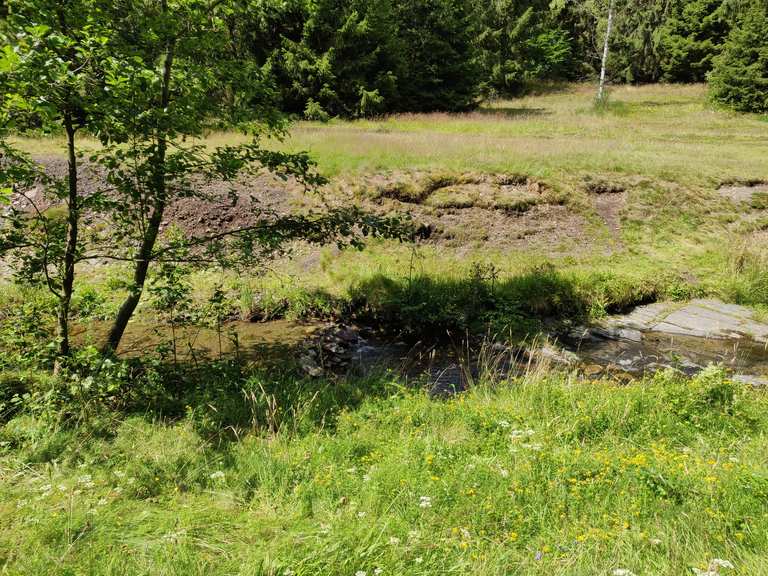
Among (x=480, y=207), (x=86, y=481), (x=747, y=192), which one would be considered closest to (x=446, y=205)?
(x=480, y=207)

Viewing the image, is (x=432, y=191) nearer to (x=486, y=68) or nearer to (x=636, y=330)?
(x=636, y=330)

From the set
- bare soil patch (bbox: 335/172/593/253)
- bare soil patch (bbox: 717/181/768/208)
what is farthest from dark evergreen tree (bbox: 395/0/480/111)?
bare soil patch (bbox: 717/181/768/208)

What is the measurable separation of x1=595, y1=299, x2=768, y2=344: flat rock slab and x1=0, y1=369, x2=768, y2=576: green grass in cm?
426

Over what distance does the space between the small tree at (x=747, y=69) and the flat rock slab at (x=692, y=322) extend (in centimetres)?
2928

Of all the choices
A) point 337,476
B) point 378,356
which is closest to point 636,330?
point 378,356

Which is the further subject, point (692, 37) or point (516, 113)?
point (692, 37)

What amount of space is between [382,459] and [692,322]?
8.47 meters

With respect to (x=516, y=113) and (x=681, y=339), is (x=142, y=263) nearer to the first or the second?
(x=681, y=339)

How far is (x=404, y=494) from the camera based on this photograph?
3.82 m

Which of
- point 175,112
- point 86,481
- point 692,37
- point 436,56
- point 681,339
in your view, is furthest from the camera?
point 692,37

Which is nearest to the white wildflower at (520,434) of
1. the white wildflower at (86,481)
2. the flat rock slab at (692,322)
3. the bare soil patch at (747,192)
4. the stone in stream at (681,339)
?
the white wildflower at (86,481)

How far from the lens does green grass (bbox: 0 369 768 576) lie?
120 inches

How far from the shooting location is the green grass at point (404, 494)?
9.96 feet

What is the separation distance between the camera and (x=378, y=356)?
873 cm
